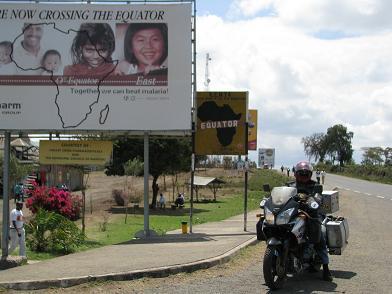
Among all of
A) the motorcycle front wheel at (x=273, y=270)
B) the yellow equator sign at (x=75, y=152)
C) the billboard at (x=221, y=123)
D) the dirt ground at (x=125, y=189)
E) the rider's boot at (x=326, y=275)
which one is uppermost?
the billboard at (x=221, y=123)

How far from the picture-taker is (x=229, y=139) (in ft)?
57.5

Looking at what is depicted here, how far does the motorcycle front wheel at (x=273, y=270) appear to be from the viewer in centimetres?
817

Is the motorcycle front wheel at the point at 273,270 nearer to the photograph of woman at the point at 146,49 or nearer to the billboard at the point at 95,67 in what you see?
the billboard at the point at 95,67

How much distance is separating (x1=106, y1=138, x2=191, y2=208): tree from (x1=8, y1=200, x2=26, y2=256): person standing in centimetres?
2239

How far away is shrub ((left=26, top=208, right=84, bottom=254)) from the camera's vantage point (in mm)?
14930

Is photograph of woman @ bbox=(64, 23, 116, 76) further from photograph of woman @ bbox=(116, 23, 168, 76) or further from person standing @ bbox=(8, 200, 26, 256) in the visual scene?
person standing @ bbox=(8, 200, 26, 256)

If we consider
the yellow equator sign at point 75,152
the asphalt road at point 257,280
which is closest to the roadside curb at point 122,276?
the asphalt road at point 257,280

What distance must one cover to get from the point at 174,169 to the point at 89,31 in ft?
74.5

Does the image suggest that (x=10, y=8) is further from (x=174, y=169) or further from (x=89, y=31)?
(x=174, y=169)

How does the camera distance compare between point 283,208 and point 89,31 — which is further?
point 89,31

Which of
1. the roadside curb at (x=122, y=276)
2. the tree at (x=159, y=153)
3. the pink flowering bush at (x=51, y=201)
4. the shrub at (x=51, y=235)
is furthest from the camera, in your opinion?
the tree at (x=159, y=153)

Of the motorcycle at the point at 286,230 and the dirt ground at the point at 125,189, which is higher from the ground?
the motorcycle at the point at 286,230

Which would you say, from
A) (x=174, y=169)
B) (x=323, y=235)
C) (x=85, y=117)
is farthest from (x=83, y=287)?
(x=174, y=169)

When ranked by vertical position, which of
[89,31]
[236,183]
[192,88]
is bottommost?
[236,183]
